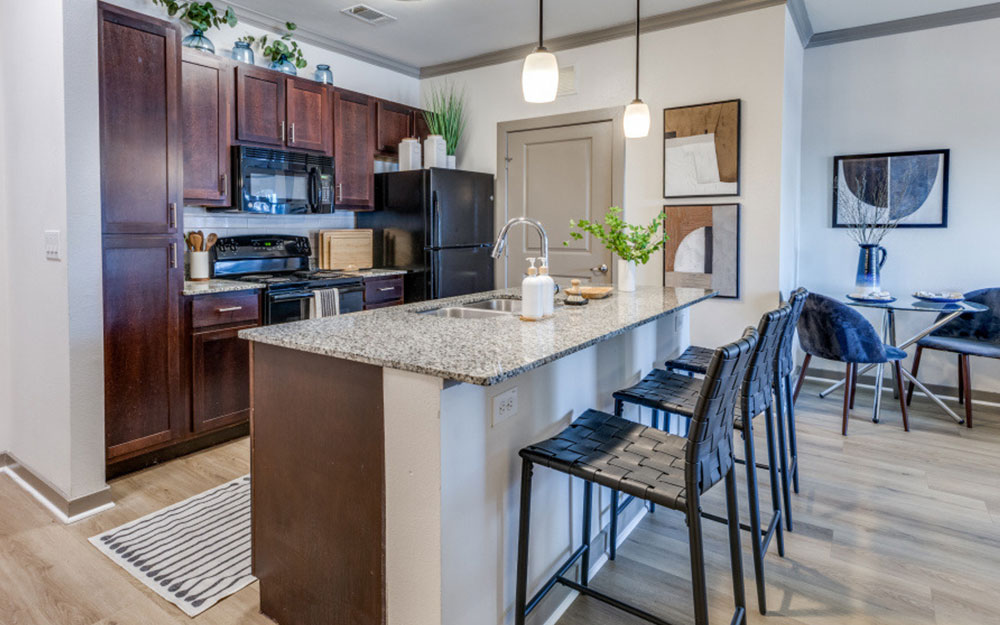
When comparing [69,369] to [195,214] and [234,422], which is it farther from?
[195,214]

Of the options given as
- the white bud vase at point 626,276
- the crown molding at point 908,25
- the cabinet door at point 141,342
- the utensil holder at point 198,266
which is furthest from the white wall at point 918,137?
the cabinet door at point 141,342

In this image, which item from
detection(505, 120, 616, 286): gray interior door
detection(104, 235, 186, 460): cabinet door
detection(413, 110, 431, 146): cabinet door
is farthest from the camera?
detection(413, 110, 431, 146): cabinet door

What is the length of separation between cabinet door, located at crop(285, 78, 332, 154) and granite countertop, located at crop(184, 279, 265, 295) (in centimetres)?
108

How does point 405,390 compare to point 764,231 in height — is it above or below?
below

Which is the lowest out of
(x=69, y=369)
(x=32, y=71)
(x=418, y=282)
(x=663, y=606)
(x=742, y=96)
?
(x=663, y=606)

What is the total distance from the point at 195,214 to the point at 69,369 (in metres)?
1.49

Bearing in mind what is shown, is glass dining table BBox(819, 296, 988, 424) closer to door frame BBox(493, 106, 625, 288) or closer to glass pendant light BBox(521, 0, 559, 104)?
door frame BBox(493, 106, 625, 288)

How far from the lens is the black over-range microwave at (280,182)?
12.0 feet

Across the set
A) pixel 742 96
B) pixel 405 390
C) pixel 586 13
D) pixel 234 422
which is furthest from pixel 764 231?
pixel 234 422

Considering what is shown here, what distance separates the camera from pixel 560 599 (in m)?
1.93

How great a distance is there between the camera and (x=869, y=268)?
4004 mm

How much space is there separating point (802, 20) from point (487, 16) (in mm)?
2151

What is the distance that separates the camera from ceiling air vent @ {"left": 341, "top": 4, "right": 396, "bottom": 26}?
3.94 meters

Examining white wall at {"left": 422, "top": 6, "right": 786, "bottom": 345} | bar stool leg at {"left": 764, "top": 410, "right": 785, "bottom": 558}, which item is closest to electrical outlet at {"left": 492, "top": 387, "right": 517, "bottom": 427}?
bar stool leg at {"left": 764, "top": 410, "right": 785, "bottom": 558}
